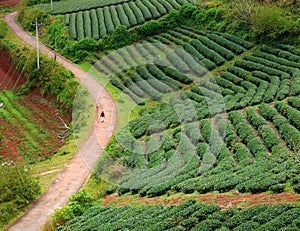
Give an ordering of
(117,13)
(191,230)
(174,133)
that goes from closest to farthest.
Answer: (191,230) → (174,133) → (117,13)

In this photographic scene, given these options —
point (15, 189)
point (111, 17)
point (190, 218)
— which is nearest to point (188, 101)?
point (15, 189)

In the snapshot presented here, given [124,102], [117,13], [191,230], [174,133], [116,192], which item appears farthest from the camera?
[117,13]

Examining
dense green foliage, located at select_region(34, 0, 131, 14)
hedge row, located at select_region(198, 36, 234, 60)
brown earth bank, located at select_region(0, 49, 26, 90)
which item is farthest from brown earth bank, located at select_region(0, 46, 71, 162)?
dense green foliage, located at select_region(34, 0, 131, 14)

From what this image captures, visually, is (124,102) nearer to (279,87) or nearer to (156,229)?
(279,87)

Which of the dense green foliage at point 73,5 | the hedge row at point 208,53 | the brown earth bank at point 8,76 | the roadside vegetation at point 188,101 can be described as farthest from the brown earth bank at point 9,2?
the hedge row at point 208,53

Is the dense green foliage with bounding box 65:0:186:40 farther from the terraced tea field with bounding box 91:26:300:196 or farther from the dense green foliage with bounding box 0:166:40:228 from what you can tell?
the dense green foliage with bounding box 0:166:40:228

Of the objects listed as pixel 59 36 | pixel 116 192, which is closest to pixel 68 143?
pixel 116 192

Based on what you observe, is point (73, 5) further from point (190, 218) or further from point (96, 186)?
point (190, 218)

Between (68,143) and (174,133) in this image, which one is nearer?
(174,133)
